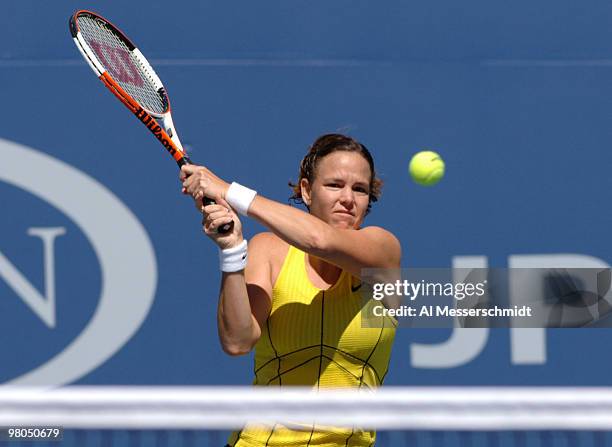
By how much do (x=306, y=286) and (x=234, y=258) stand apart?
0.68ft

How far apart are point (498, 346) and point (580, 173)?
0.75m

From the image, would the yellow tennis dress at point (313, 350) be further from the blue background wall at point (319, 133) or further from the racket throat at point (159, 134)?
the blue background wall at point (319, 133)

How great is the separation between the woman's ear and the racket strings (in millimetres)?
619

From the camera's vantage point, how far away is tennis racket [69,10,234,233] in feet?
10.1

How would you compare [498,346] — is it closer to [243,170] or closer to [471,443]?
[243,170]

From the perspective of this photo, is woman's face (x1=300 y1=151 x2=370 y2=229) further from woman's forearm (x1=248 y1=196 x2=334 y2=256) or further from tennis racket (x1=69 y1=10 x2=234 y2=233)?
tennis racket (x1=69 y1=10 x2=234 y2=233)

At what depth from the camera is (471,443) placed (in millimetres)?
2629

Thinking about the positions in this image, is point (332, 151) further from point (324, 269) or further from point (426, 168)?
point (426, 168)

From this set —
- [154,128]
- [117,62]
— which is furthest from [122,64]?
[154,128]

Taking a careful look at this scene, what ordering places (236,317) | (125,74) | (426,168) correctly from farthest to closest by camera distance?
(426,168) < (125,74) < (236,317)

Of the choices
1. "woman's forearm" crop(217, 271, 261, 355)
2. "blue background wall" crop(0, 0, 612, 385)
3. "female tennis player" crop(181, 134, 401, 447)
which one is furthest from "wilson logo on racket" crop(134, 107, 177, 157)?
"blue background wall" crop(0, 0, 612, 385)

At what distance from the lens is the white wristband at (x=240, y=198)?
2566 millimetres
